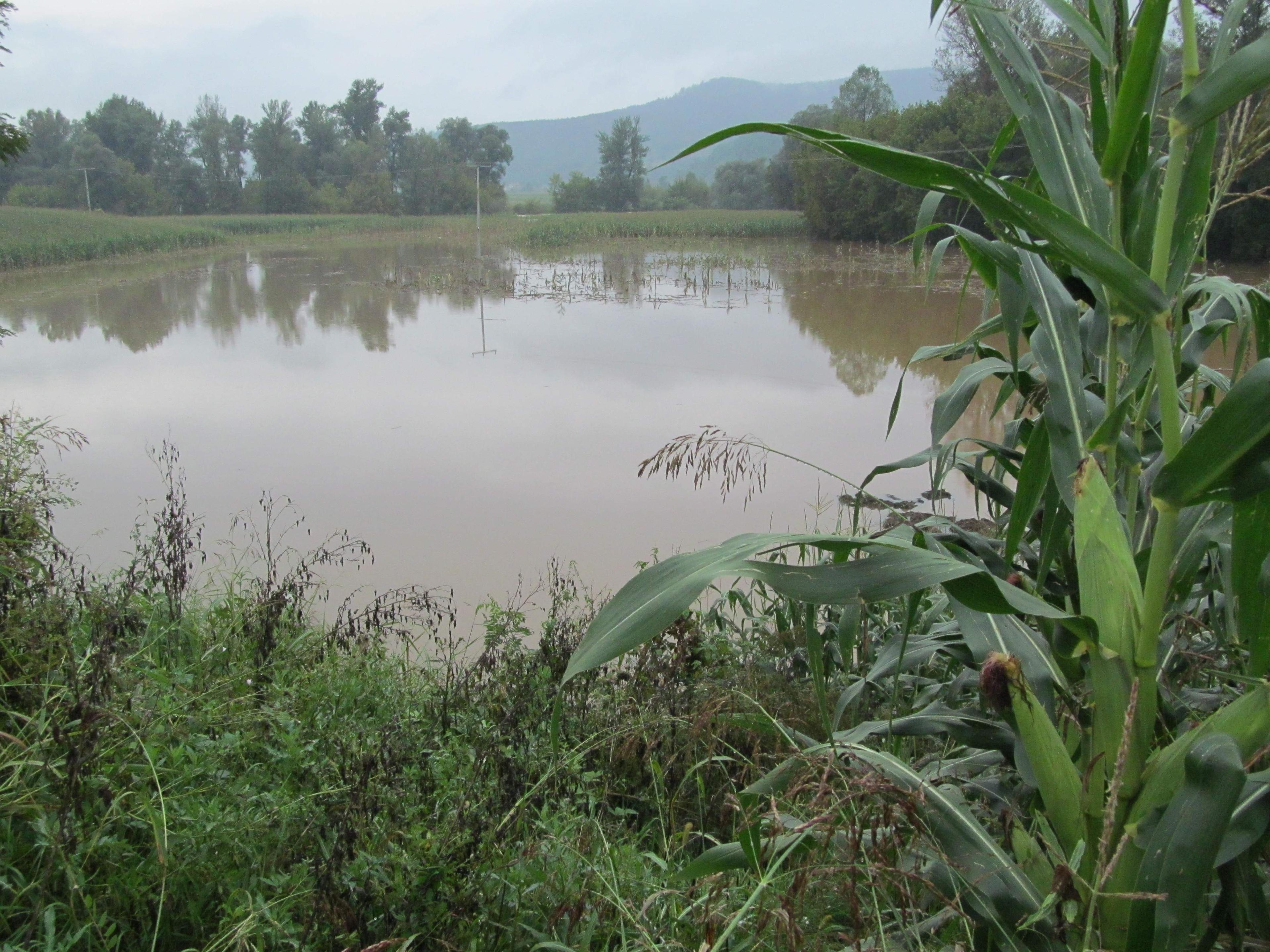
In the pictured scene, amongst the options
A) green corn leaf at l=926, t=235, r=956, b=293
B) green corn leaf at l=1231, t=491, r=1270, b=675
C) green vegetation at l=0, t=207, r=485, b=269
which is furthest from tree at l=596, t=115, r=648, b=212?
green corn leaf at l=1231, t=491, r=1270, b=675

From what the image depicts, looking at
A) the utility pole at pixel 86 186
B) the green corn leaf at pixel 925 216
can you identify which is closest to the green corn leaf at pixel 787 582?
the green corn leaf at pixel 925 216

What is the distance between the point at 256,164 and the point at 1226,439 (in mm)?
53210

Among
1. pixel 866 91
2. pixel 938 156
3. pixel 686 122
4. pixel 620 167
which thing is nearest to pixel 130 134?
pixel 620 167

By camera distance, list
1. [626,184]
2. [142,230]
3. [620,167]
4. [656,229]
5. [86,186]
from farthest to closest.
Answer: [620,167] → [626,184] → [86,186] → [656,229] → [142,230]

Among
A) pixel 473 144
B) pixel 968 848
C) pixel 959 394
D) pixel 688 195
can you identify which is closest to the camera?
pixel 968 848

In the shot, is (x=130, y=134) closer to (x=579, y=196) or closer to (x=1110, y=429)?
(x=579, y=196)

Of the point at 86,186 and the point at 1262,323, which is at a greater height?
the point at 86,186

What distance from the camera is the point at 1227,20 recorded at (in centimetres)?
100

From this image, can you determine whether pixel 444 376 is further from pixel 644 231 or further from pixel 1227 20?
pixel 644 231

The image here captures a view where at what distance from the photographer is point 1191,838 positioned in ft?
2.60

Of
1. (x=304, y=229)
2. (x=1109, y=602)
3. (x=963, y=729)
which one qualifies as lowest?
(x=963, y=729)

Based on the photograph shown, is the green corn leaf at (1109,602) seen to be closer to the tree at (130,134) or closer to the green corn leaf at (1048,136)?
the green corn leaf at (1048,136)

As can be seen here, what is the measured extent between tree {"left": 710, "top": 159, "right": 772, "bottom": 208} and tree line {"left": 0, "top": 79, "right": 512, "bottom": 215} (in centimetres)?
1234

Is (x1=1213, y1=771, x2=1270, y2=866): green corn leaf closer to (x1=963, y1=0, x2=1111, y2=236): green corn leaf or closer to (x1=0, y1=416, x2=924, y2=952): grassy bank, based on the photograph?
(x1=0, y1=416, x2=924, y2=952): grassy bank
